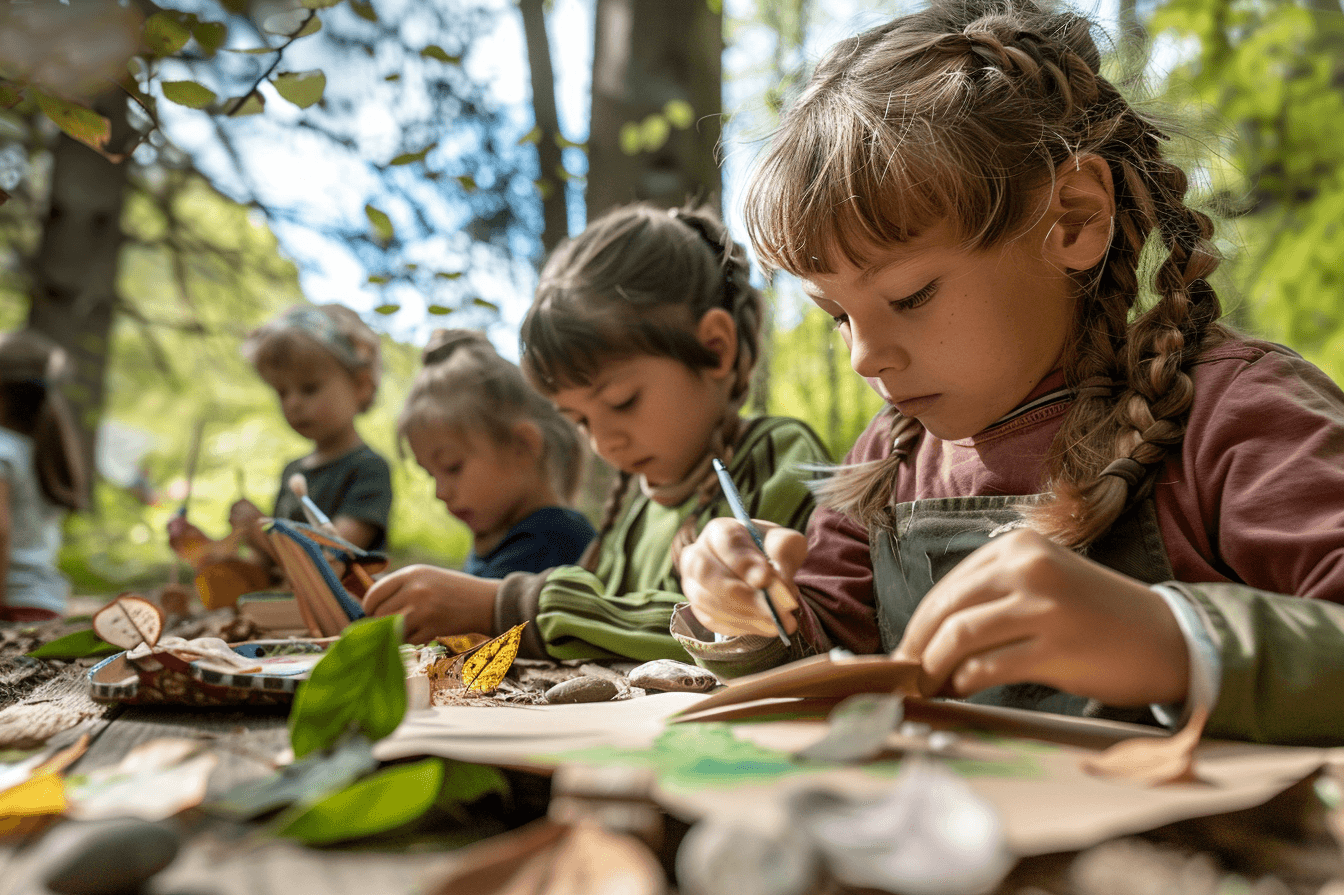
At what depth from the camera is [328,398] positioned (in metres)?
2.63

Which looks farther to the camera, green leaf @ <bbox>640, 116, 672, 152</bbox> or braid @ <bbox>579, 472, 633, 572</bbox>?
green leaf @ <bbox>640, 116, 672, 152</bbox>

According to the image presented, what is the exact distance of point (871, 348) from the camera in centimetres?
89

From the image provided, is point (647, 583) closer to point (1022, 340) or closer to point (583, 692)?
point (583, 692)

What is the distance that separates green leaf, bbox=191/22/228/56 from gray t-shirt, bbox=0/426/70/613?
2.11 m

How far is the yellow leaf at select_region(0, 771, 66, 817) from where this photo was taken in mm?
410

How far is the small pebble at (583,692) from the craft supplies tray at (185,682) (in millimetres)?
235

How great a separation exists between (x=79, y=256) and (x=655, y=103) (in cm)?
350

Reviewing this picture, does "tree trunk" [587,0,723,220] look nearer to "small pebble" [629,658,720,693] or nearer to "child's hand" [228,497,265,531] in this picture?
"child's hand" [228,497,265,531]

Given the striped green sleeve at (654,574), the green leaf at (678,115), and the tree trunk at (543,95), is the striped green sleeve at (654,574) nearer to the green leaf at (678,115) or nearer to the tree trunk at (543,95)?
the green leaf at (678,115)

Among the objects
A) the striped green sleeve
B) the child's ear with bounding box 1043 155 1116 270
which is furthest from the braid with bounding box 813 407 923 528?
the child's ear with bounding box 1043 155 1116 270

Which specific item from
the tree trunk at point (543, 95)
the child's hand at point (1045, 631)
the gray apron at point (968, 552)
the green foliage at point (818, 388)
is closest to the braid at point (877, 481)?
the gray apron at point (968, 552)

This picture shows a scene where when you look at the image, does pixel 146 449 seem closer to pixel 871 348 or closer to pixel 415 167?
pixel 415 167

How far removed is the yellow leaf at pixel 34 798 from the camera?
0.41m

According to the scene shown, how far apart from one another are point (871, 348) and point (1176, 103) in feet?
1.68
